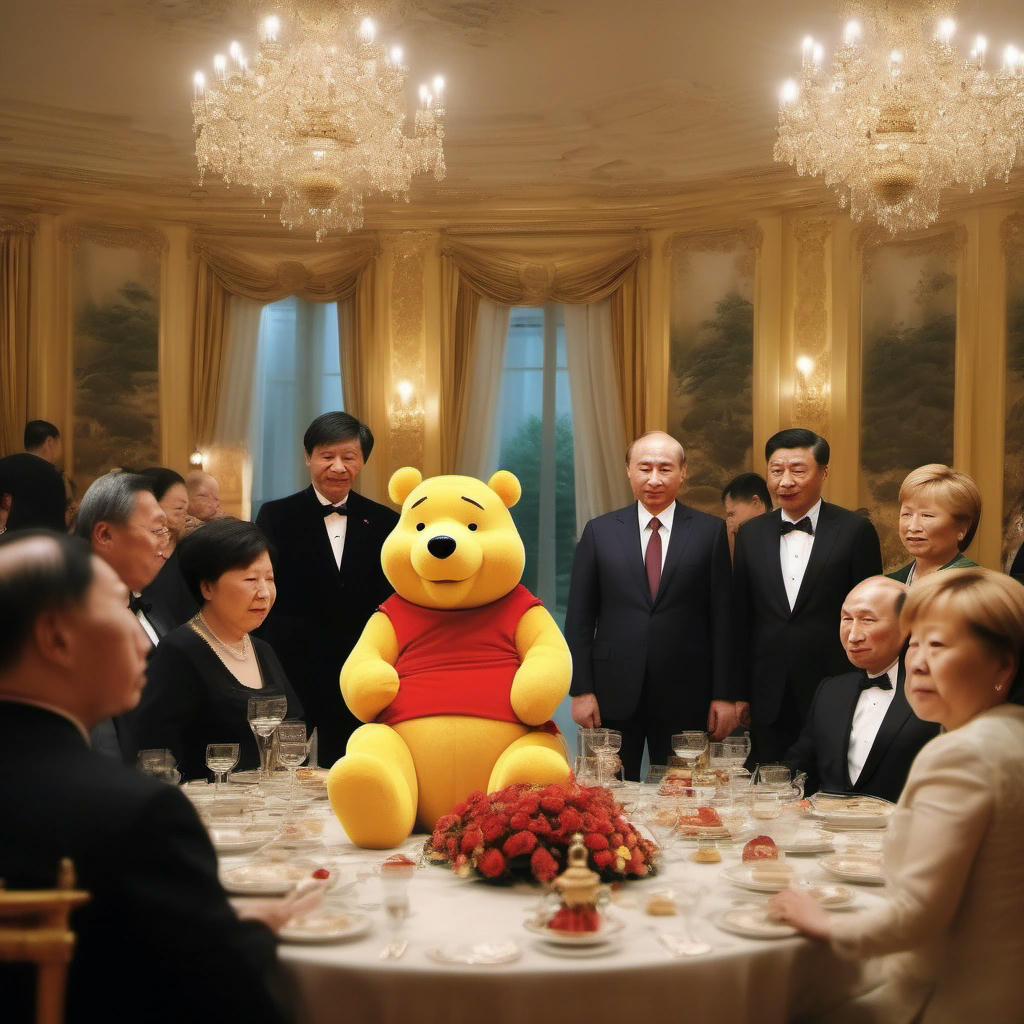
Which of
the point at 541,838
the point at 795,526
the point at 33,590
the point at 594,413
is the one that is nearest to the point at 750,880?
the point at 541,838

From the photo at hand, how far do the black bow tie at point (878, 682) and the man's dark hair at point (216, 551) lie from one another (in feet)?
6.65

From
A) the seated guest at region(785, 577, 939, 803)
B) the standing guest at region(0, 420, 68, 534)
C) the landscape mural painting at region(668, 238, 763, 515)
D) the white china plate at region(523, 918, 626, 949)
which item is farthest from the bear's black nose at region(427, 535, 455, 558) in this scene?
the landscape mural painting at region(668, 238, 763, 515)

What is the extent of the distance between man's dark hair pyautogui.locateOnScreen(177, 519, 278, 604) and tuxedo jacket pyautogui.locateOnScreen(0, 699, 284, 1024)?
2.12 m

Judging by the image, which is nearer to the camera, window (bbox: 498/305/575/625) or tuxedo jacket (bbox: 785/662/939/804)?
tuxedo jacket (bbox: 785/662/939/804)

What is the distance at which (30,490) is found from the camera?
557 cm

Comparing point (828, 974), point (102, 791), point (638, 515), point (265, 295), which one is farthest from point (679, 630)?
point (265, 295)

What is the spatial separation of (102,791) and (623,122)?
24.4 feet

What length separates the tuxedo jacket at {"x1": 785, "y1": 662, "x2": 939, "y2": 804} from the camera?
371 cm

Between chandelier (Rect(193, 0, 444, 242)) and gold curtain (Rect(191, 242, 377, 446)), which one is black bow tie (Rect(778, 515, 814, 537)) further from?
gold curtain (Rect(191, 242, 377, 446))

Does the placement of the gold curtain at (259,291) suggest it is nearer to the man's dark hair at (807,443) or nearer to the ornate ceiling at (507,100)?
the ornate ceiling at (507,100)

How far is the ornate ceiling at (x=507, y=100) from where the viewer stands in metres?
7.04

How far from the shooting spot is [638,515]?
546 cm

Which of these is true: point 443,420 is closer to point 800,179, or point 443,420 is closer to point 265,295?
point 265,295

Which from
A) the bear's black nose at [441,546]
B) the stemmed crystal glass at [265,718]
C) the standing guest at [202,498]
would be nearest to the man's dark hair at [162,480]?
the stemmed crystal glass at [265,718]
